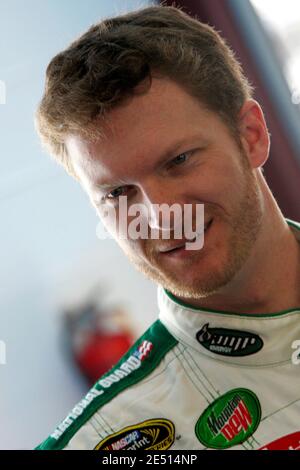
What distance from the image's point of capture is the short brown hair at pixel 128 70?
87cm

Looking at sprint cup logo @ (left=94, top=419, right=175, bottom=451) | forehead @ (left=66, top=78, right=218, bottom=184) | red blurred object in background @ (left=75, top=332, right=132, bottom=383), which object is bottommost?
red blurred object in background @ (left=75, top=332, right=132, bottom=383)

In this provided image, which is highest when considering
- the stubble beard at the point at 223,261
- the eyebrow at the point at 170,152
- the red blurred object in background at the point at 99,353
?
the eyebrow at the point at 170,152

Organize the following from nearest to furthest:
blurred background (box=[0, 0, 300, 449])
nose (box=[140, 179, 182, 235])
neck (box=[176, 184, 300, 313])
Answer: nose (box=[140, 179, 182, 235]) → neck (box=[176, 184, 300, 313]) → blurred background (box=[0, 0, 300, 449])

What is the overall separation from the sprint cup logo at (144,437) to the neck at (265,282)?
0.61ft

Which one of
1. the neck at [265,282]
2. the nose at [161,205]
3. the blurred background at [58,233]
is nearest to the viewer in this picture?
the nose at [161,205]

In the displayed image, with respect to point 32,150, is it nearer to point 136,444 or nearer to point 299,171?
point 299,171

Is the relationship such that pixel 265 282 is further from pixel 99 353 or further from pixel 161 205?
pixel 99 353

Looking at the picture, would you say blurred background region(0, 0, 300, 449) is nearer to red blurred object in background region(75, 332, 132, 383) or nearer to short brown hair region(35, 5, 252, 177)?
red blurred object in background region(75, 332, 132, 383)

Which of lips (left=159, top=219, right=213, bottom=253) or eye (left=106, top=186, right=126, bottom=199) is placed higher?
eye (left=106, top=186, right=126, bottom=199)

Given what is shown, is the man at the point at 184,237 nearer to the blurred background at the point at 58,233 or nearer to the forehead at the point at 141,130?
the forehead at the point at 141,130

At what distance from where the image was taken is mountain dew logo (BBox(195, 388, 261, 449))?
2.86 feet

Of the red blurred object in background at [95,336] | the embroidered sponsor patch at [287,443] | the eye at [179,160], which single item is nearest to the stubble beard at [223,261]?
the eye at [179,160]

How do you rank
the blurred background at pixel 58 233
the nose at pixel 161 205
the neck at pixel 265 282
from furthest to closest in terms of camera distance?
the blurred background at pixel 58 233
the neck at pixel 265 282
the nose at pixel 161 205

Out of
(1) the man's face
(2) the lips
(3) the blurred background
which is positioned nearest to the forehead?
(1) the man's face
